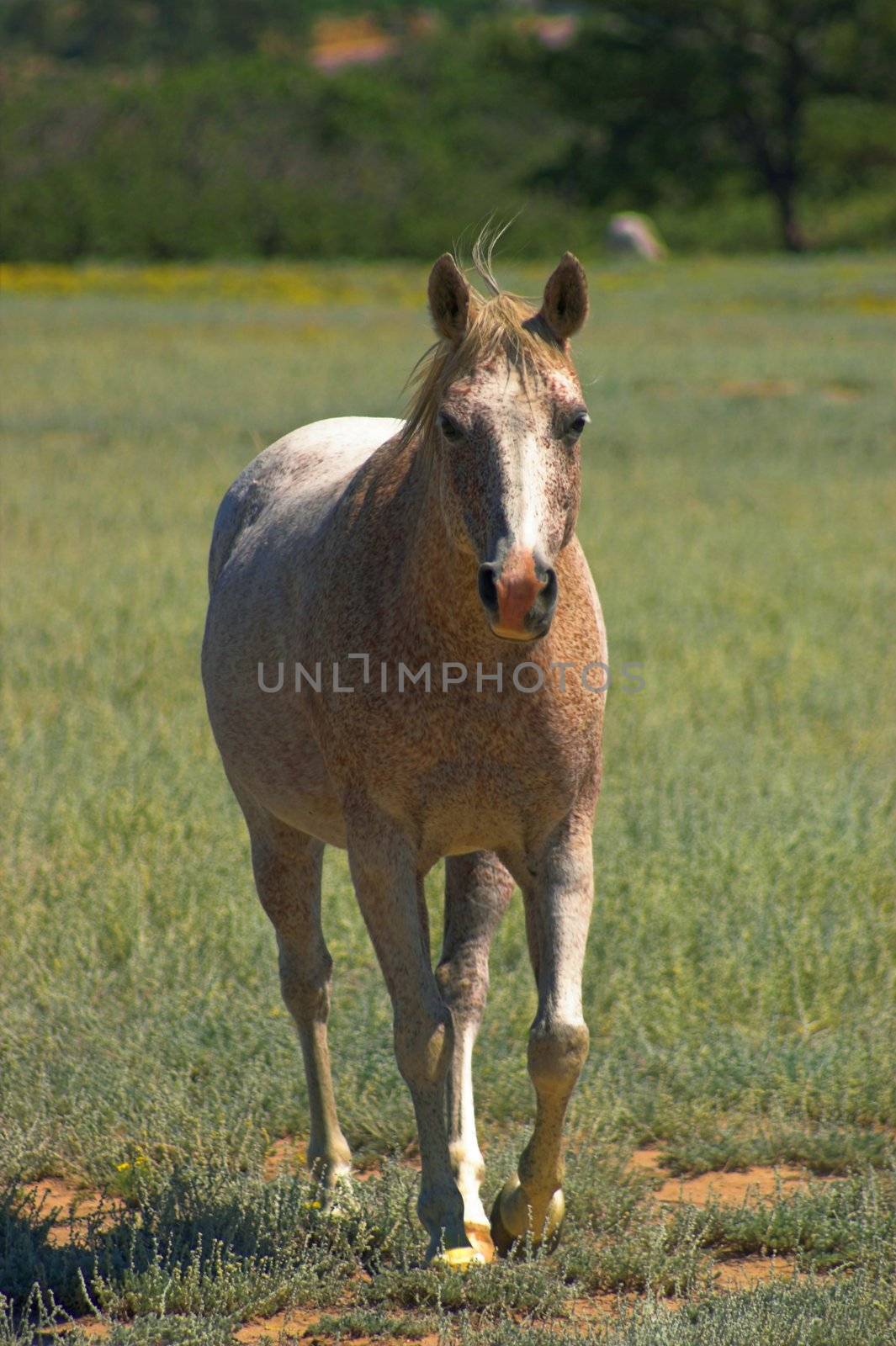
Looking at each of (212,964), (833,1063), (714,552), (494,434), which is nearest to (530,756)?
(494,434)

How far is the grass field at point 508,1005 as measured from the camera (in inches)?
148

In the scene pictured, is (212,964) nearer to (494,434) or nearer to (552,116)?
(494,434)

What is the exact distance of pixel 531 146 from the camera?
60.8 meters

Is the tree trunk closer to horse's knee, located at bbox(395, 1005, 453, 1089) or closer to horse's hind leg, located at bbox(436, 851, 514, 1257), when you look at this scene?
horse's hind leg, located at bbox(436, 851, 514, 1257)

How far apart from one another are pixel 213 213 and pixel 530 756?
1975 inches

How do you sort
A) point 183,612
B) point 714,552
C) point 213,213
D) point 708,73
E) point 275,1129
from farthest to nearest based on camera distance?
1. point 708,73
2. point 213,213
3. point 714,552
4. point 183,612
5. point 275,1129

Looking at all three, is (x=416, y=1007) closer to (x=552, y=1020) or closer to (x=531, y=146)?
(x=552, y=1020)

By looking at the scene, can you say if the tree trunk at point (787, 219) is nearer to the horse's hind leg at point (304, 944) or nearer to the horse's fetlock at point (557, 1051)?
the horse's hind leg at point (304, 944)

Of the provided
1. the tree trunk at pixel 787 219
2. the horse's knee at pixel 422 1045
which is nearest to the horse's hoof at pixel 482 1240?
the horse's knee at pixel 422 1045

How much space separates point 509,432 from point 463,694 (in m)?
0.62

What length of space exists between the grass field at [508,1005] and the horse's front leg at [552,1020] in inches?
6.5

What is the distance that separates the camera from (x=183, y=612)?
1069cm

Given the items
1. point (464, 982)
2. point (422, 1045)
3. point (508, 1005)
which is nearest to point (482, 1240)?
point (422, 1045)

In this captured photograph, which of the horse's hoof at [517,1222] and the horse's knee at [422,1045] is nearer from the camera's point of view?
the horse's knee at [422,1045]
